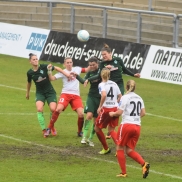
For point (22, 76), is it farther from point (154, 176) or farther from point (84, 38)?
point (154, 176)

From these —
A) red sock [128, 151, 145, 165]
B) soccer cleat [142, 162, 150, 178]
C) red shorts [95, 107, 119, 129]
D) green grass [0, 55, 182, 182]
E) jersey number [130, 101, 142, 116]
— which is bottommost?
green grass [0, 55, 182, 182]

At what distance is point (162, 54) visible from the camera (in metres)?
28.1

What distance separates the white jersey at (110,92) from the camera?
15.6 m

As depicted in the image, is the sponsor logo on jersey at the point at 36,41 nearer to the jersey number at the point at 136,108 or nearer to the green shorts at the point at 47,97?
the green shorts at the point at 47,97

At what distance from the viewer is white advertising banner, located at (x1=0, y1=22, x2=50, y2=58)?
3281 centimetres

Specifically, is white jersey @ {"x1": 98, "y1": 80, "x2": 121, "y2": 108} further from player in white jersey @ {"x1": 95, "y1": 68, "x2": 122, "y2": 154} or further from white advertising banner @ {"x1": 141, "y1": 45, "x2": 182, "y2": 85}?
white advertising banner @ {"x1": 141, "y1": 45, "x2": 182, "y2": 85}

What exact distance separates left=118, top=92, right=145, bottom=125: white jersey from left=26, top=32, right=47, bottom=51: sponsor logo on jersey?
Answer: 19146 mm

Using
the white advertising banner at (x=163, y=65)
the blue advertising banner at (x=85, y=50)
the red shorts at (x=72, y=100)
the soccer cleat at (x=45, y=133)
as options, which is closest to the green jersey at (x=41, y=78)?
the red shorts at (x=72, y=100)

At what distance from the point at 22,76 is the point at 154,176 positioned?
51.5 ft

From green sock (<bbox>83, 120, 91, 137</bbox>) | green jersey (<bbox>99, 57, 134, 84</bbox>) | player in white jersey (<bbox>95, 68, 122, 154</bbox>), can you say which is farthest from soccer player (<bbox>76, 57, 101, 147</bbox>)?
player in white jersey (<bbox>95, 68, 122, 154</bbox>)

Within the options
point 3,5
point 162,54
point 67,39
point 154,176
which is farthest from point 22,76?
point 154,176

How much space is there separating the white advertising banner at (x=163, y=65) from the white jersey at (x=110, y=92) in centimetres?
1172

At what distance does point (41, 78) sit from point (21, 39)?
50.4 feet

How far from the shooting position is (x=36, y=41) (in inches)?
1293
